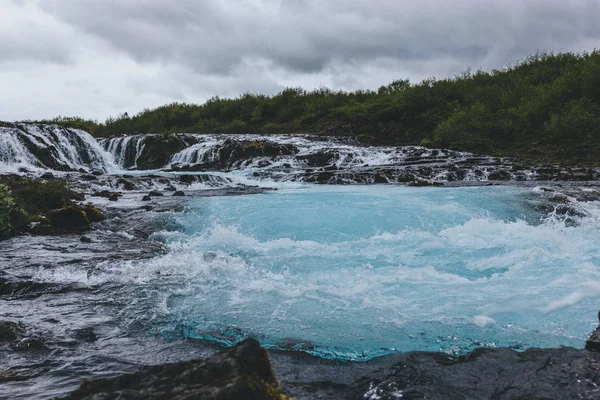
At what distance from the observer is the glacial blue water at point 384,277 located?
4.51m

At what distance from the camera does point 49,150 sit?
22.8 metres

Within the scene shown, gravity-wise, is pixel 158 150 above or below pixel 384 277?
above

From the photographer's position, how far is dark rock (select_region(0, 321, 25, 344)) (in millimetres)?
4211

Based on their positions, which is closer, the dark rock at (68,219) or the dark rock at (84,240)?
the dark rock at (84,240)

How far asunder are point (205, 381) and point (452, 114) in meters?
28.7

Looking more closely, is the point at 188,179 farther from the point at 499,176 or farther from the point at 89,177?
the point at 499,176

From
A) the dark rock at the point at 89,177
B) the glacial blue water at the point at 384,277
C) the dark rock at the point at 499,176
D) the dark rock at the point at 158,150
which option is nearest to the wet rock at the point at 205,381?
the glacial blue water at the point at 384,277

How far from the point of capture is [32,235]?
9.00 metres

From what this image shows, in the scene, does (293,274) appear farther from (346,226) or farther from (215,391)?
(215,391)

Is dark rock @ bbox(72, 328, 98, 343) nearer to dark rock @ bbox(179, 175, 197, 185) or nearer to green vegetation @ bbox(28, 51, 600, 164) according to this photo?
dark rock @ bbox(179, 175, 197, 185)

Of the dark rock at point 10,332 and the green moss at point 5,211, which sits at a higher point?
the green moss at point 5,211

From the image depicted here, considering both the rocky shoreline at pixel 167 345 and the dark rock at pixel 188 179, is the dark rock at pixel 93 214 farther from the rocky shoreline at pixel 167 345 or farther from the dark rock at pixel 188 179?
the dark rock at pixel 188 179

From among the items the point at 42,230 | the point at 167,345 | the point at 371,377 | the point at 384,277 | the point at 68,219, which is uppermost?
the point at 68,219

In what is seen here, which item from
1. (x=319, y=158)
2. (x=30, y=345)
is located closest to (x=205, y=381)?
(x=30, y=345)
